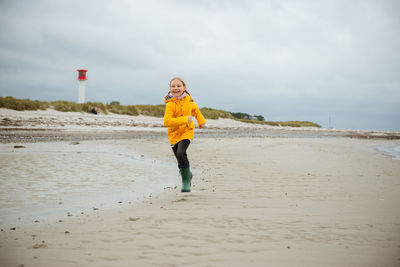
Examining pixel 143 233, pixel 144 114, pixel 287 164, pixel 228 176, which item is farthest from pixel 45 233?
pixel 144 114

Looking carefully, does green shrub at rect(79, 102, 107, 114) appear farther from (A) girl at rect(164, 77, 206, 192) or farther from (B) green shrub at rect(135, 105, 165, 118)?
(A) girl at rect(164, 77, 206, 192)

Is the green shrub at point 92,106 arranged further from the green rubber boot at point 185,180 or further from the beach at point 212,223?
the green rubber boot at point 185,180

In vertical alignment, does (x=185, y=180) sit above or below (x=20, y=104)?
below

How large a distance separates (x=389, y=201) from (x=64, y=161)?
7210 mm

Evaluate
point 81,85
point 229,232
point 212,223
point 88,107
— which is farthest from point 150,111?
point 229,232

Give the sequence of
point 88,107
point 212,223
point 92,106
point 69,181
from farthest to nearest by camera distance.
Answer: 1. point 92,106
2. point 88,107
3. point 69,181
4. point 212,223

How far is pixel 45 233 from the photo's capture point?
3.49 metres

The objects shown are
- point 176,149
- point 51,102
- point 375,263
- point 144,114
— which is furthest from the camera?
point 144,114

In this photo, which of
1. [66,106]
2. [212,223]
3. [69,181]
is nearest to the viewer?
[212,223]

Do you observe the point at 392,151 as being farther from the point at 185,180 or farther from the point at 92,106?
the point at 92,106

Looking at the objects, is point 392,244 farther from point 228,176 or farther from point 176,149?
point 228,176

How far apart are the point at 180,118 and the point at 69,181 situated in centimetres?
254

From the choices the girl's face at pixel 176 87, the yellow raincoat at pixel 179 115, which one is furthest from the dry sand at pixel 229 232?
the girl's face at pixel 176 87

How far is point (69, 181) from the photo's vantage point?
252 inches
